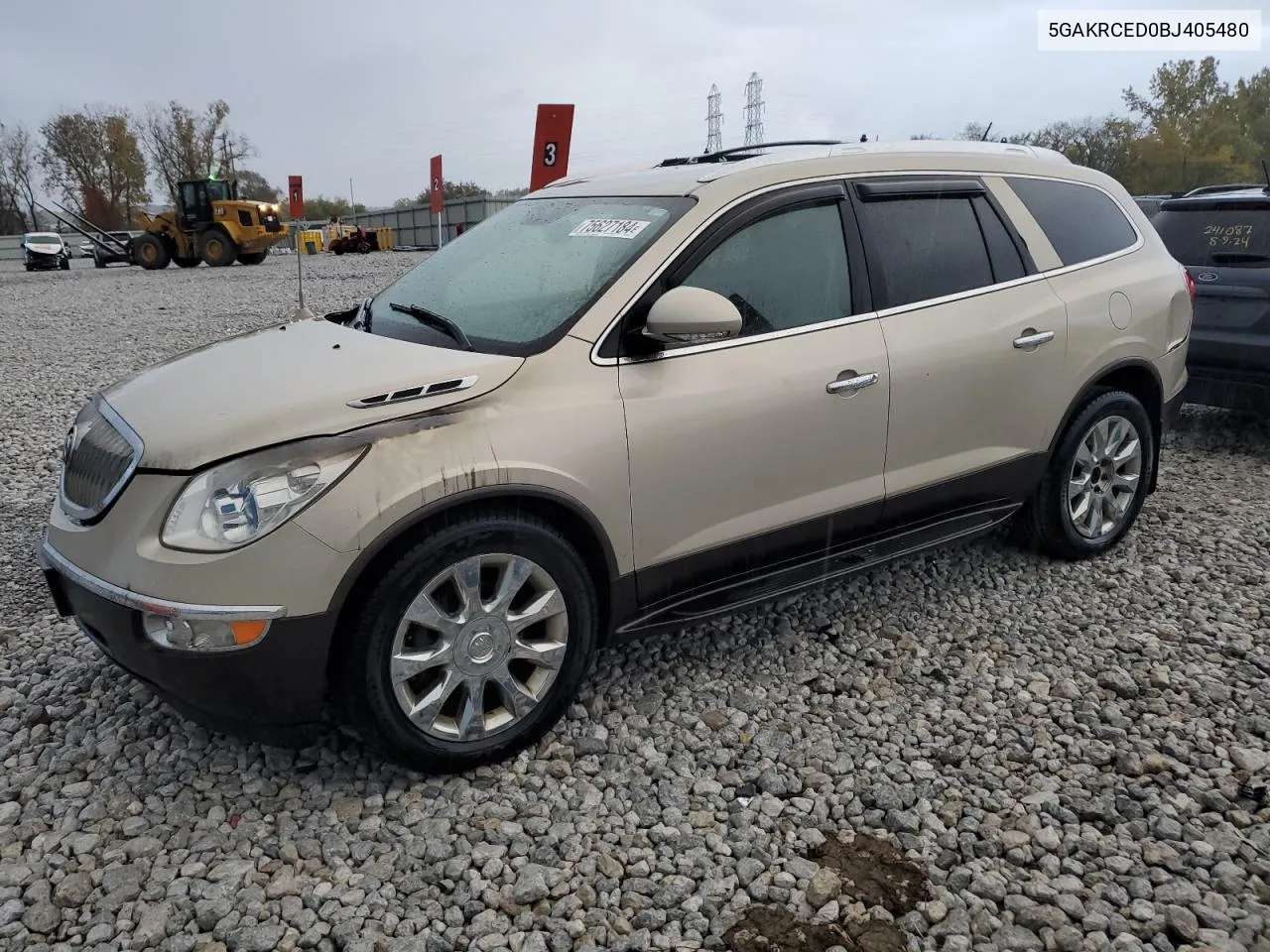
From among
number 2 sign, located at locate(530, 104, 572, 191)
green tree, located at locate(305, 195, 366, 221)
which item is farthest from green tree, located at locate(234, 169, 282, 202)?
number 2 sign, located at locate(530, 104, 572, 191)

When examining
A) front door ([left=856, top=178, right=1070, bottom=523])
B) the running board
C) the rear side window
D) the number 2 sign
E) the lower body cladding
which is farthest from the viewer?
the number 2 sign

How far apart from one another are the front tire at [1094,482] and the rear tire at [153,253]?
30982 mm

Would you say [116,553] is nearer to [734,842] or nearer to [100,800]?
[100,800]

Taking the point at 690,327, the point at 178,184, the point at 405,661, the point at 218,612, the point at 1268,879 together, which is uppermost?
the point at 178,184

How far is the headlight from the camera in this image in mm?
2557

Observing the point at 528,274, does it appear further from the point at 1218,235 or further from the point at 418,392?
the point at 1218,235

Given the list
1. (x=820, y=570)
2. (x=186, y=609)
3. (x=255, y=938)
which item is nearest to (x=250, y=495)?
(x=186, y=609)

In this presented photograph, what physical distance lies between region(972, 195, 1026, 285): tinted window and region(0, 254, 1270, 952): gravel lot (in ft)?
4.64

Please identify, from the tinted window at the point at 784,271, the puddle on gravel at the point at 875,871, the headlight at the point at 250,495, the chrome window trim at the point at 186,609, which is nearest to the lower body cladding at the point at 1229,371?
the tinted window at the point at 784,271

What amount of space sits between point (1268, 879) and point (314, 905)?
250 cm

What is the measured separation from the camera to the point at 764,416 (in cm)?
327

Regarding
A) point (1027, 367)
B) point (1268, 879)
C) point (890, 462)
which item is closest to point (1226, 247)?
point (1027, 367)

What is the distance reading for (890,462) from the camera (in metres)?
3.66

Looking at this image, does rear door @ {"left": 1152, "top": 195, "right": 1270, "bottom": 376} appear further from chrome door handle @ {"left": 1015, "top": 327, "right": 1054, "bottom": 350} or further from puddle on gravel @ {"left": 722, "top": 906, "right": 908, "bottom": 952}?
puddle on gravel @ {"left": 722, "top": 906, "right": 908, "bottom": 952}
